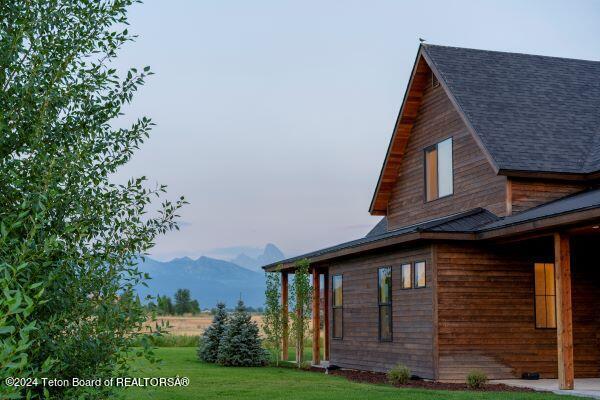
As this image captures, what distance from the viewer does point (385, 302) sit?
62.2ft

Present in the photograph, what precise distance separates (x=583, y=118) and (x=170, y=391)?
37.3ft

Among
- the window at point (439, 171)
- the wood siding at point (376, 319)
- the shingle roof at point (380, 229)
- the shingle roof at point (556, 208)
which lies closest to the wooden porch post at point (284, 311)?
the wood siding at point (376, 319)

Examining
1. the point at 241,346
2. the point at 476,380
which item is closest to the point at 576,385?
the point at 476,380

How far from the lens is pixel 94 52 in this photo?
623cm

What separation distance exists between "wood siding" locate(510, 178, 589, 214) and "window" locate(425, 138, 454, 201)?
2481 millimetres

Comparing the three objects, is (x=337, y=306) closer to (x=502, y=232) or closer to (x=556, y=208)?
(x=502, y=232)

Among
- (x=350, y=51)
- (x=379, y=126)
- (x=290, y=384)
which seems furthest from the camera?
(x=379, y=126)

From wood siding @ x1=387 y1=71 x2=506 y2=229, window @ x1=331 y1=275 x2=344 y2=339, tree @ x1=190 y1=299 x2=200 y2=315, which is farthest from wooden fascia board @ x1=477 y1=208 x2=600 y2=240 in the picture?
tree @ x1=190 y1=299 x2=200 y2=315

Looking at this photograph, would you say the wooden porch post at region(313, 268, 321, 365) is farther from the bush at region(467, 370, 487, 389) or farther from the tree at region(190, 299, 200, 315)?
the tree at region(190, 299, 200, 315)

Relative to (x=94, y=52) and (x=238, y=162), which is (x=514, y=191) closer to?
(x=94, y=52)

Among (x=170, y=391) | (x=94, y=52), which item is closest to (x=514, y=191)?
(x=170, y=391)

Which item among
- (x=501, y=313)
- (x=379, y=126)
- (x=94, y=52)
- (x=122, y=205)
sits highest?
(x=379, y=126)

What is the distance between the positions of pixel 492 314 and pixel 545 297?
1370 millimetres

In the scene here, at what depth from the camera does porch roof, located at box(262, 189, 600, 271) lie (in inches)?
511
